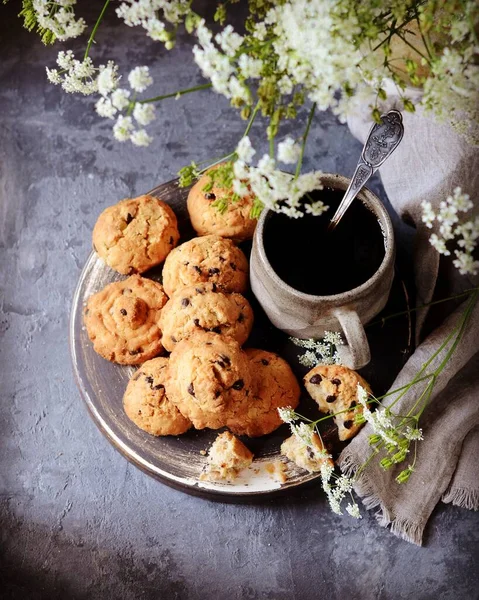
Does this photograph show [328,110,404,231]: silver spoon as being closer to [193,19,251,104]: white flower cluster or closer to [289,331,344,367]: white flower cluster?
[289,331,344,367]: white flower cluster

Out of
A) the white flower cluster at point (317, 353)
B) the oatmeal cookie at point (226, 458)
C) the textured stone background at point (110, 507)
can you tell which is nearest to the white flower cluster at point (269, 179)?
the white flower cluster at point (317, 353)

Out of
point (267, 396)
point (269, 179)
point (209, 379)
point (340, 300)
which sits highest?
point (269, 179)

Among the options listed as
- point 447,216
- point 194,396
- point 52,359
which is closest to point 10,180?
point 52,359

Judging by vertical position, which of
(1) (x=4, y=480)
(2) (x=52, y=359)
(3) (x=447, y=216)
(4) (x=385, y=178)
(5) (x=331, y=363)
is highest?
(3) (x=447, y=216)

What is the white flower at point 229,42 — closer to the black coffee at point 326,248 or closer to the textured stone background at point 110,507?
the black coffee at point 326,248

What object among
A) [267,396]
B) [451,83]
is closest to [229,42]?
[451,83]

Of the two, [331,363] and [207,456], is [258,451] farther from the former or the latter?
[331,363]

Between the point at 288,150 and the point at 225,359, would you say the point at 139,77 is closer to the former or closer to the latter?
the point at 288,150
